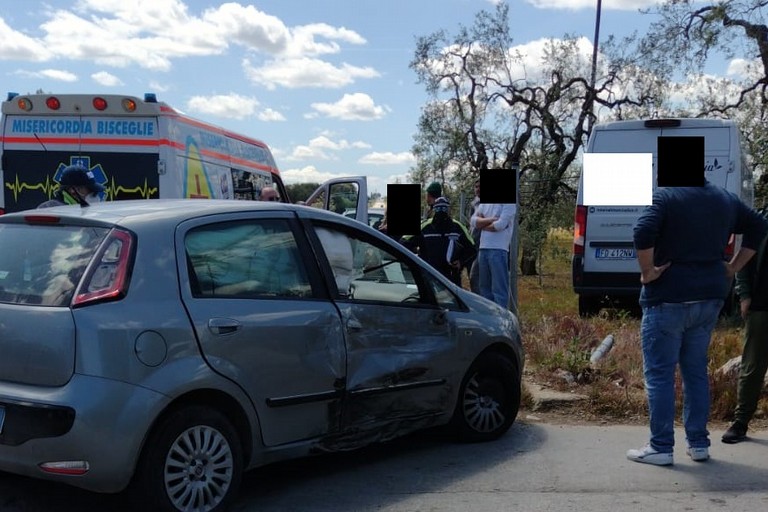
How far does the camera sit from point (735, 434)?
5863 mm

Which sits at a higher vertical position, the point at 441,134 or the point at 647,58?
the point at 647,58

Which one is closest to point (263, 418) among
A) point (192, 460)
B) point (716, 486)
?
point (192, 460)

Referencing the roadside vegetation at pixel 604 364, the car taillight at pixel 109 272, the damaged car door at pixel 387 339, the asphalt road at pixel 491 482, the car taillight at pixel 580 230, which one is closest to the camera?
the car taillight at pixel 109 272

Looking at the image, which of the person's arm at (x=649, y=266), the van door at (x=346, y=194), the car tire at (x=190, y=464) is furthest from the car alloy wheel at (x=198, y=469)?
the van door at (x=346, y=194)

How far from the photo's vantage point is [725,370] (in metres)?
6.94

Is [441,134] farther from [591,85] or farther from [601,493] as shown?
[601,493]

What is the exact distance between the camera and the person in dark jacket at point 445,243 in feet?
29.2

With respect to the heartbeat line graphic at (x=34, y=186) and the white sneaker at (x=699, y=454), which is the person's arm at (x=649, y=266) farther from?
the heartbeat line graphic at (x=34, y=186)

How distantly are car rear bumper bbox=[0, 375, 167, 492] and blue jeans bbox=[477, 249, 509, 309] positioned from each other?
581 cm

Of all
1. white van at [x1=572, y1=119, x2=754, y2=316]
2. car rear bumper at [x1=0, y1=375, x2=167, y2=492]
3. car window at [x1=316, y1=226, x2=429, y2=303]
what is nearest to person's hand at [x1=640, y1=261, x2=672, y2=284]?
car window at [x1=316, y1=226, x2=429, y2=303]

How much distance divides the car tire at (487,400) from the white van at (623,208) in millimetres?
4514

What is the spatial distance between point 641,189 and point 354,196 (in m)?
4.09

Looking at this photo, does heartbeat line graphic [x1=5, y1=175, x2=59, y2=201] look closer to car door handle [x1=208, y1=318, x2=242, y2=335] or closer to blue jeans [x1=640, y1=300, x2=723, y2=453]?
car door handle [x1=208, y1=318, x2=242, y2=335]

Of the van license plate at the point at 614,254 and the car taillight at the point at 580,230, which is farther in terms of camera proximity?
the car taillight at the point at 580,230
